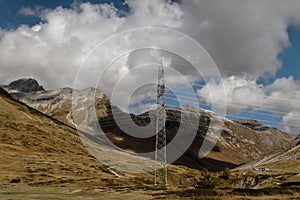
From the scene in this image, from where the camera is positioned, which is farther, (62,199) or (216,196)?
(62,199)

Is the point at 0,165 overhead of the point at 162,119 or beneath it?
beneath

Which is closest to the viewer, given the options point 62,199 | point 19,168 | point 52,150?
point 62,199

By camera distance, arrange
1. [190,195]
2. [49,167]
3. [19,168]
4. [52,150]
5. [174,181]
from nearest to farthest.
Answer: [190,195] < [19,168] < [49,167] < [174,181] < [52,150]

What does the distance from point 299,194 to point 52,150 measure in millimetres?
175861

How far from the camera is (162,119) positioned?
72750mm

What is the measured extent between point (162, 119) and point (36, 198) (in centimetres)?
3331

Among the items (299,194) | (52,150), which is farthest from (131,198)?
(52,150)

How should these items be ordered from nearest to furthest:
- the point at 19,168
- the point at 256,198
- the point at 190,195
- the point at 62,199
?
the point at 256,198, the point at 190,195, the point at 62,199, the point at 19,168

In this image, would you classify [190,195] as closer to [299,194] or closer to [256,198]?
[256,198]

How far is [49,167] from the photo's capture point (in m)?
132

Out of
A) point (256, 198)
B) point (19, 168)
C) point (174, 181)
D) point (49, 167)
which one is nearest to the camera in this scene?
point (256, 198)

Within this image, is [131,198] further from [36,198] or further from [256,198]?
[256,198]

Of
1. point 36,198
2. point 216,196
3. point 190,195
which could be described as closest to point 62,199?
point 36,198

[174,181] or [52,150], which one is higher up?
[52,150]
